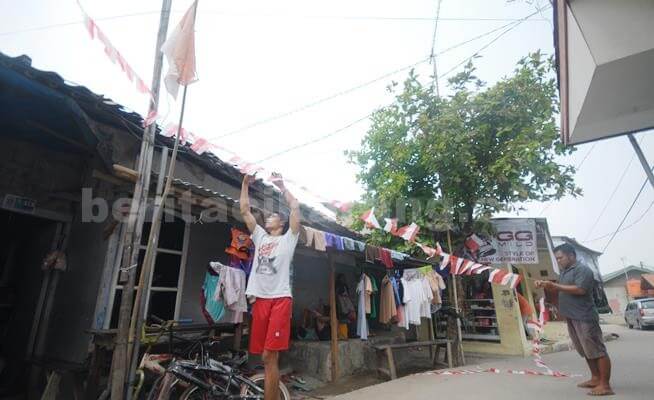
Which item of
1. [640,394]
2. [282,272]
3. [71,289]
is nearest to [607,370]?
[640,394]

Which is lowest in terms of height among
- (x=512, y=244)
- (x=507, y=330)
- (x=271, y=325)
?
(x=507, y=330)

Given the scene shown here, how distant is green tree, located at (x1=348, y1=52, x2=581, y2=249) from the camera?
945 centimetres

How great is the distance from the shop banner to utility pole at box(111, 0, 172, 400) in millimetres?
10369

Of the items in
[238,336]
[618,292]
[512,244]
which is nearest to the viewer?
[238,336]

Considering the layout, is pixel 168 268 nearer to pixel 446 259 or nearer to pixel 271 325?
pixel 271 325

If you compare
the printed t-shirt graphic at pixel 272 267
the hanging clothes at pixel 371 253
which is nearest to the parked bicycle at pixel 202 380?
the printed t-shirt graphic at pixel 272 267

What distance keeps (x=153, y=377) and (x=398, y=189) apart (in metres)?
7.54

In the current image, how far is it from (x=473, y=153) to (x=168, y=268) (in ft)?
26.3

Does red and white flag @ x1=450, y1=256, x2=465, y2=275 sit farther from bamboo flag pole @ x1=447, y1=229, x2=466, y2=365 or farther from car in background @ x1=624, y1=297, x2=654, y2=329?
car in background @ x1=624, y1=297, x2=654, y2=329

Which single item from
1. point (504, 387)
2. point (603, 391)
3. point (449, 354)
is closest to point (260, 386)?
point (504, 387)

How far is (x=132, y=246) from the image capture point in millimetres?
3770

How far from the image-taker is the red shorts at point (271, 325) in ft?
12.3

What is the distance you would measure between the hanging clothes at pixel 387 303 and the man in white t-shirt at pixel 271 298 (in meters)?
5.13

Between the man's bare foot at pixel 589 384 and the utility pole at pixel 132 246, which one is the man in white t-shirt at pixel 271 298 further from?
the man's bare foot at pixel 589 384
